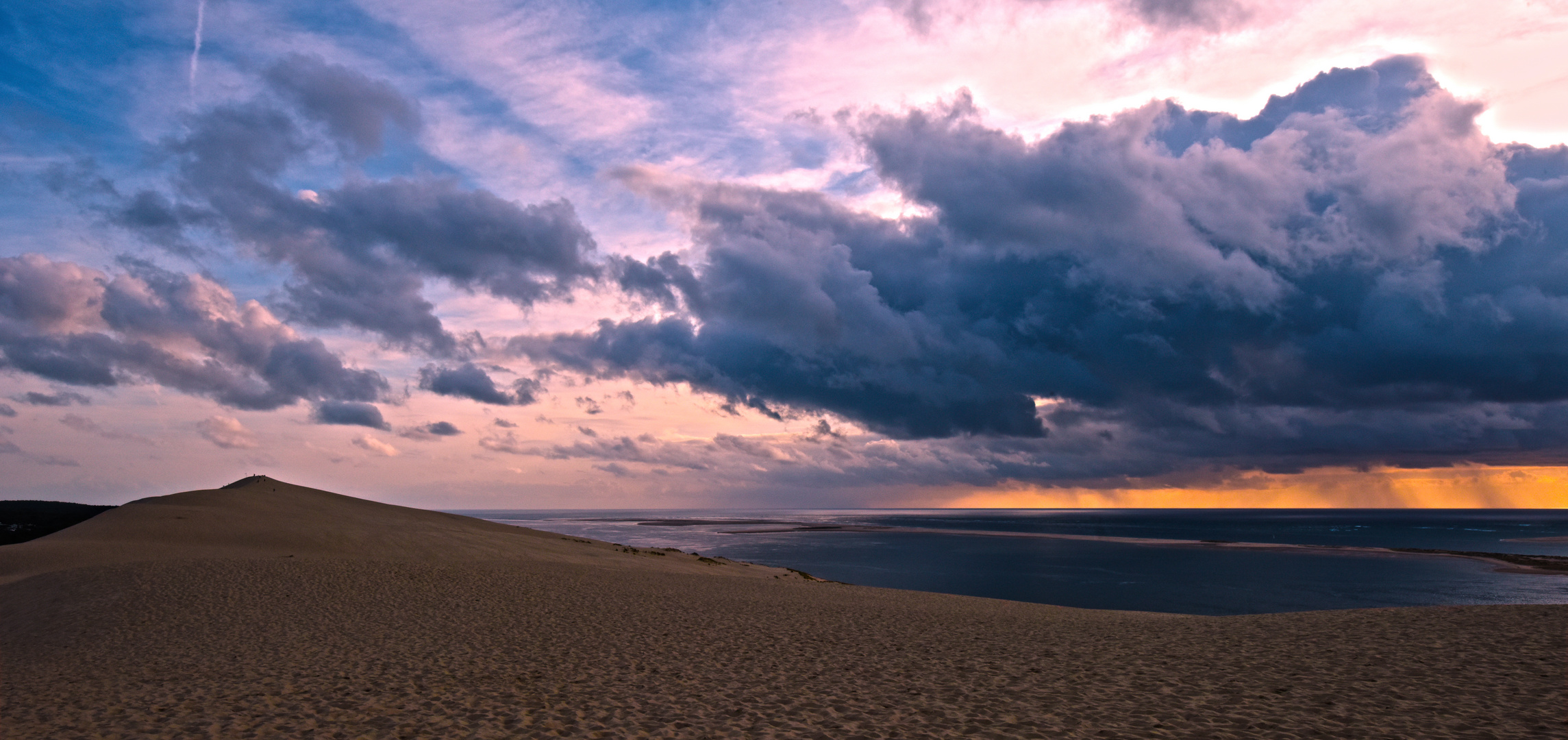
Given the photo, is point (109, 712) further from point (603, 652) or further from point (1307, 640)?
point (1307, 640)

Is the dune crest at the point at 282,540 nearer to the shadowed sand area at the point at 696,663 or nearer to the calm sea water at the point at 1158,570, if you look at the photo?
the shadowed sand area at the point at 696,663

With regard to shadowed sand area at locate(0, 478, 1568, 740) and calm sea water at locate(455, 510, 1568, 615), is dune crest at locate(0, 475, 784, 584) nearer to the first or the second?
shadowed sand area at locate(0, 478, 1568, 740)

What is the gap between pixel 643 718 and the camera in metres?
12.7

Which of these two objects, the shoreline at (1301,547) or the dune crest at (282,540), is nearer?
the dune crest at (282,540)

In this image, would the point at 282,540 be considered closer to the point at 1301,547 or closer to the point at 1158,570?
the point at 1158,570

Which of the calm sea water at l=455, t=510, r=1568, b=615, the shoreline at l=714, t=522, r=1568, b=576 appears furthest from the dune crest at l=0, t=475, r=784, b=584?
the shoreline at l=714, t=522, r=1568, b=576

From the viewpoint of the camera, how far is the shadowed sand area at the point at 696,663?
12.2 m

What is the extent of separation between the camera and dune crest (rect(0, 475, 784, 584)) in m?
35.8

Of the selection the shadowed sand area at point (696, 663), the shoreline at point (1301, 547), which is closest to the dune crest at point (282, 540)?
the shadowed sand area at point (696, 663)

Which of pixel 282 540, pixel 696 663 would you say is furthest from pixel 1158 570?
pixel 282 540

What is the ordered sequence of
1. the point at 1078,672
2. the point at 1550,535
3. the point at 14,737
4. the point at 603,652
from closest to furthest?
the point at 14,737 < the point at 1078,672 < the point at 603,652 < the point at 1550,535

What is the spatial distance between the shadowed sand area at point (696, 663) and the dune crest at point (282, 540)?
6476 millimetres

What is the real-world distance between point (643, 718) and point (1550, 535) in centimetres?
16587

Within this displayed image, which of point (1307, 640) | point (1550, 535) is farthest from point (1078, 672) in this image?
point (1550, 535)
